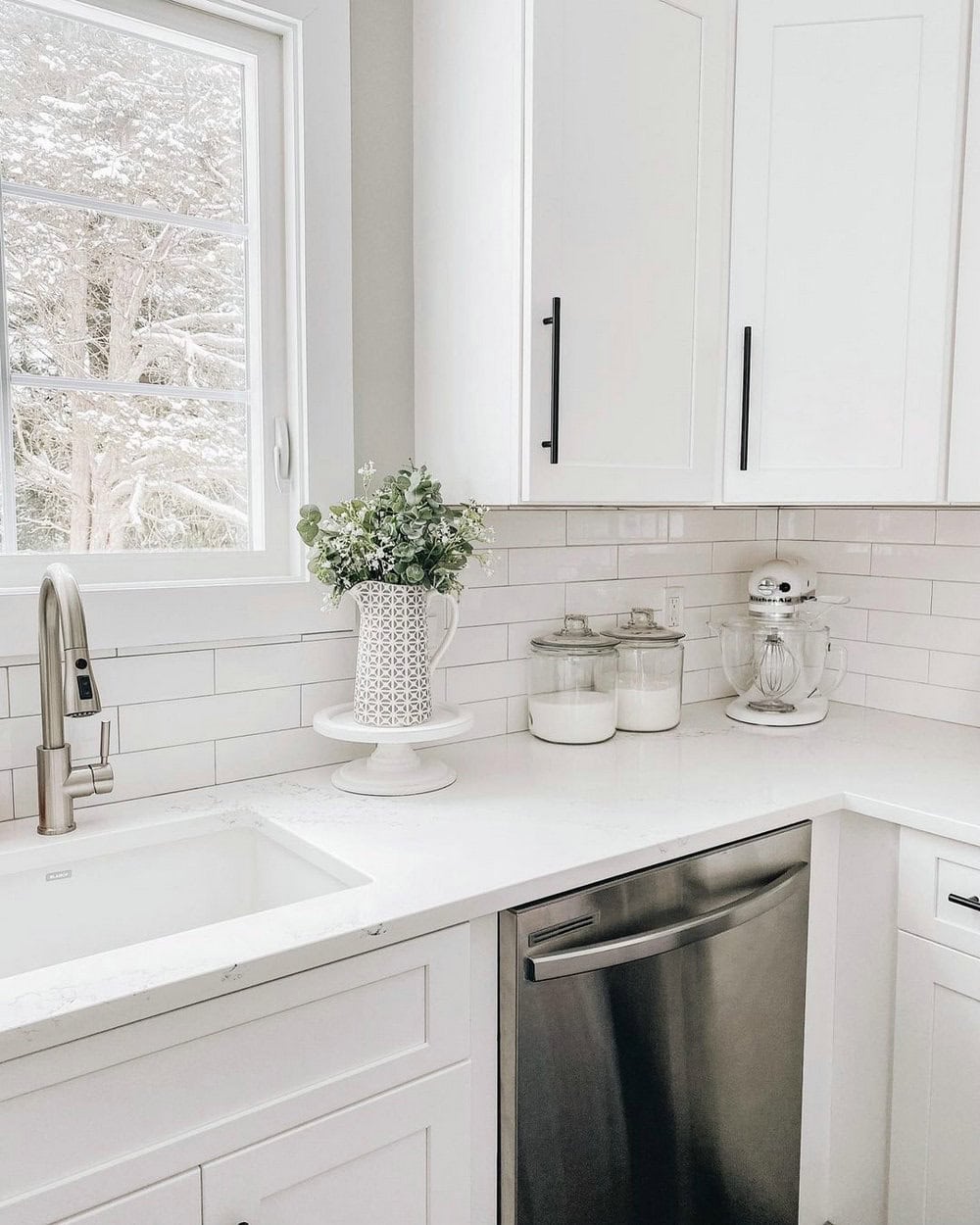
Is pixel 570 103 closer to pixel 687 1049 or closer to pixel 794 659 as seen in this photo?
pixel 794 659

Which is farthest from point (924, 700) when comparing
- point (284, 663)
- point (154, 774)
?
point (154, 774)

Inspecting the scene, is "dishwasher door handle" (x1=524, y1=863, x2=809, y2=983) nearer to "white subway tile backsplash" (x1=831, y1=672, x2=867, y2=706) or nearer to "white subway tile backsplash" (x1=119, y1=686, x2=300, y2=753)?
"white subway tile backsplash" (x1=119, y1=686, x2=300, y2=753)

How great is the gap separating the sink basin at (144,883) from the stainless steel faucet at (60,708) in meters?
0.05

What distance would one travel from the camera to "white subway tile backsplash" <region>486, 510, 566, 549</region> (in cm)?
187

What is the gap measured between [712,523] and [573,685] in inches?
23.0

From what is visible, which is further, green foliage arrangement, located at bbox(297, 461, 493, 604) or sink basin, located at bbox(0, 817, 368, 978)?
green foliage arrangement, located at bbox(297, 461, 493, 604)

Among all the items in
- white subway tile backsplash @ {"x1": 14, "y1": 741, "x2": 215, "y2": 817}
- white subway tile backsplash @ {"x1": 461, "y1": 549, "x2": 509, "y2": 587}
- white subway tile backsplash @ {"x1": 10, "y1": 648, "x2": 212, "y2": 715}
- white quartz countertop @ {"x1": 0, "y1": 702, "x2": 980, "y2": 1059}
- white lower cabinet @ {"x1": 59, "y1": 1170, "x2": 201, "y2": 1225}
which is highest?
white subway tile backsplash @ {"x1": 461, "y1": 549, "x2": 509, "y2": 587}

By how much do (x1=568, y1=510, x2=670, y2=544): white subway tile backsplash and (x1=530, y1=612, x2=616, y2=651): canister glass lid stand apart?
182 millimetres

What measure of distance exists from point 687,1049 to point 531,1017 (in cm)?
31

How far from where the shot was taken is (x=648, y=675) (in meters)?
1.97

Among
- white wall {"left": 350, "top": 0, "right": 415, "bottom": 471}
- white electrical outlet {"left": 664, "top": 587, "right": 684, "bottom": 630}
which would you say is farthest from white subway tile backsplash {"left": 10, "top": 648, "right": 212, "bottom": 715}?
white electrical outlet {"left": 664, "top": 587, "right": 684, "bottom": 630}

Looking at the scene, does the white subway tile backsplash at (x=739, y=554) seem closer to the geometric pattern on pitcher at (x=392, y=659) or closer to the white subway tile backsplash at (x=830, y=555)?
the white subway tile backsplash at (x=830, y=555)

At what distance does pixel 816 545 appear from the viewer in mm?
2287

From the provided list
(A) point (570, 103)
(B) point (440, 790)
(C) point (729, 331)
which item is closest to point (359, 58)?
(A) point (570, 103)
